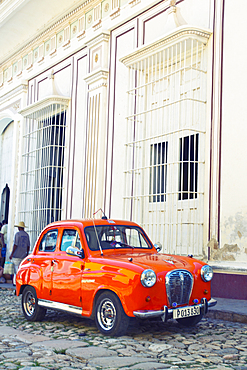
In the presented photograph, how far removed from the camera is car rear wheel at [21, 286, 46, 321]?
655 centimetres

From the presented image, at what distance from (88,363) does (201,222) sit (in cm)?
475

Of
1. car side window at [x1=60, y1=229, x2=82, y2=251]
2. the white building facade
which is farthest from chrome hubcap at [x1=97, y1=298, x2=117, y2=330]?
the white building facade

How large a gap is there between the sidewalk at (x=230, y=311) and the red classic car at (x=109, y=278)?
766mm

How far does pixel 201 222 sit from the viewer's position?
27.9 feet

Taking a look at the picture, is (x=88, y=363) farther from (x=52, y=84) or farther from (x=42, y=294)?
(x=52, y=84)

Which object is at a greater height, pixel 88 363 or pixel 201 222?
pixel 201 222

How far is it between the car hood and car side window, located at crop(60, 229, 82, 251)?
0.54 metres

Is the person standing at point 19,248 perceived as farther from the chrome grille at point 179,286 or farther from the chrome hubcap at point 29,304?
the chrome grille at point 179,286

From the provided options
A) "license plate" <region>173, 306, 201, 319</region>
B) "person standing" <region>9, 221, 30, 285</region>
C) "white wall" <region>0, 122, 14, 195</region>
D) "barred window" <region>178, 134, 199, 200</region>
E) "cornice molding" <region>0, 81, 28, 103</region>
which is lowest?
"license plate" <region>173, 306, 201, 319</region>

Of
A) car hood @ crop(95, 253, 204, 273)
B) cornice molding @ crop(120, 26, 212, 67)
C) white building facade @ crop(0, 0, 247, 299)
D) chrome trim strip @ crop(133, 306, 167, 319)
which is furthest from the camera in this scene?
cornice molding @ crop(120, 26, 212, 67)

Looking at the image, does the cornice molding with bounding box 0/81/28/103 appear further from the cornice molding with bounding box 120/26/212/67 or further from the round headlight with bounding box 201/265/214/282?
the round headlight with bounding box 201/265/214/282

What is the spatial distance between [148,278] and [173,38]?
534 centimetres

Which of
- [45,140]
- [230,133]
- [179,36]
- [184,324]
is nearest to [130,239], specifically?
[184,324]

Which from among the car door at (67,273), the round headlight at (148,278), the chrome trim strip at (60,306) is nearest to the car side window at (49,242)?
the car door at (67,273)
